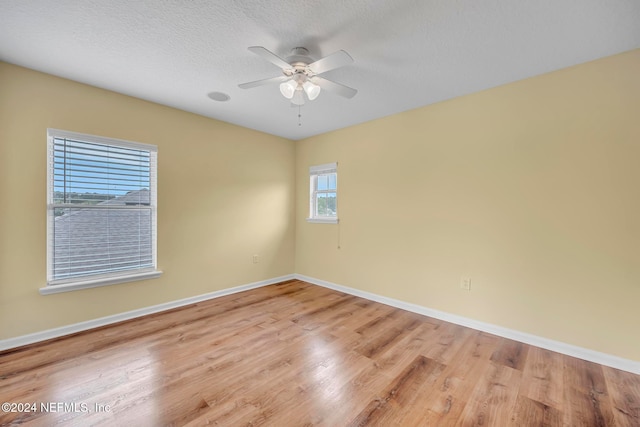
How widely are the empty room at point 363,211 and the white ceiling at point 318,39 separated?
19mm

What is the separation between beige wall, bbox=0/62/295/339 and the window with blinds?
10 cm

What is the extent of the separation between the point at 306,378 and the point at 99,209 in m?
2.71

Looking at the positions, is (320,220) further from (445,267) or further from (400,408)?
(400,408)

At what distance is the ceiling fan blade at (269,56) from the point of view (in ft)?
5.37

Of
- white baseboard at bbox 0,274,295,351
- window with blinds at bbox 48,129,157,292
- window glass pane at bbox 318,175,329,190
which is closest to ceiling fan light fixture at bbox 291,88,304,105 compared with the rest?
window with blinds at bbox 48,129,157,292

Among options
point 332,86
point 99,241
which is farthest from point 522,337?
point 99,241

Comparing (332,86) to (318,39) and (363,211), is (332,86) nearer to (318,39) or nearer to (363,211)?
(318,39)

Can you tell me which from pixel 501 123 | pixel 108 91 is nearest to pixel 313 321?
pixel 501 123

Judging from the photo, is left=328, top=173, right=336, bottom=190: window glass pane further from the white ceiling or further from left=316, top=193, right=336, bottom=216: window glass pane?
the white ceiling

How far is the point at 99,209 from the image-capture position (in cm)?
270

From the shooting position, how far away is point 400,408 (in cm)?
162

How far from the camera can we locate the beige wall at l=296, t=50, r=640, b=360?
2.03m

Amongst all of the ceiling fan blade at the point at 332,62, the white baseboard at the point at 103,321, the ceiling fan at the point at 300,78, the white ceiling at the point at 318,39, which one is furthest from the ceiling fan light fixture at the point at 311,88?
the white baseboard at the point at 103,321

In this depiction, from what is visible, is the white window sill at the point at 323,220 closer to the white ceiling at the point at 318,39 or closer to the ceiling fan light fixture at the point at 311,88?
the white ceiling at the point at 318,39
